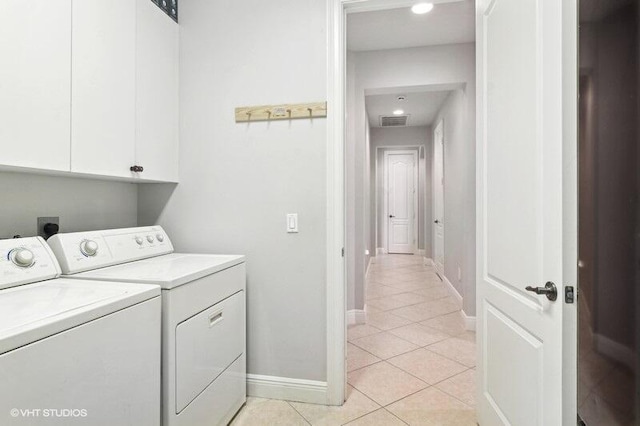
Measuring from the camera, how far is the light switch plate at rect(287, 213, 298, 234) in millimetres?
1947

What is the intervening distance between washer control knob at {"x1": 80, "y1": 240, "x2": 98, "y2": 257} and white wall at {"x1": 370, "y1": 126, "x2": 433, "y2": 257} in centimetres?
540

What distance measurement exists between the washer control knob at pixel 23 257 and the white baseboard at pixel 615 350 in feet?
6.47

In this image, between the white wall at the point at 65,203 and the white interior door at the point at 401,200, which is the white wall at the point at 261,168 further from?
the white interior door at the point at 401,200

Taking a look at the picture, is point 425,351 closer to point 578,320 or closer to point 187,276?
point 578,320

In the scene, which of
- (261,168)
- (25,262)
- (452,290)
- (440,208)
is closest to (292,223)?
(261,168)

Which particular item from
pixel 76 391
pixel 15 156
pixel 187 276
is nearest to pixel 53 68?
pixel 15 156

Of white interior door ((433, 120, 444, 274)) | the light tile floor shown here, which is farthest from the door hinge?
white interior door ((433, 120, 444, 274))

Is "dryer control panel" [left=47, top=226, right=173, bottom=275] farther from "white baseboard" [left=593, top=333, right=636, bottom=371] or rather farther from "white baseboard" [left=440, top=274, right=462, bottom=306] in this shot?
"white baseboard" [left=440, top=274, right=462, bottom=306]

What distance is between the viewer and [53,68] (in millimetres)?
1296

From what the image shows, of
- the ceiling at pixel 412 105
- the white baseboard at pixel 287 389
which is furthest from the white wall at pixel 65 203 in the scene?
the ceiling at pixel 412 105

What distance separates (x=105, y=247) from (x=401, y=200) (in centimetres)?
687

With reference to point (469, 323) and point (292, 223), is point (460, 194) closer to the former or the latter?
point (469, 323)

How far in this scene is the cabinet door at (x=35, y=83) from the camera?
1146 mm

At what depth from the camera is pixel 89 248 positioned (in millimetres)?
1505
